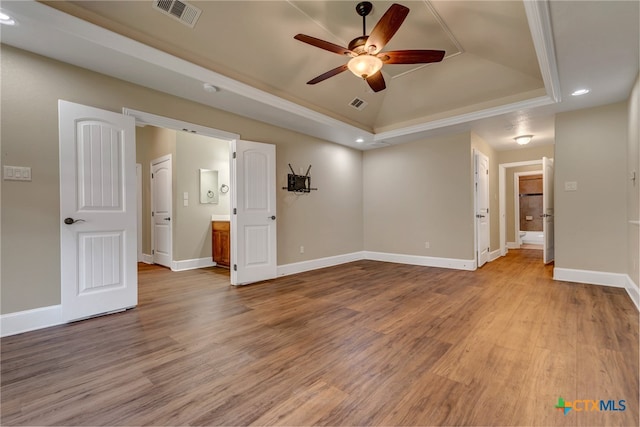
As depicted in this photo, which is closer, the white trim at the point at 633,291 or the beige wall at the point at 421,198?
the white trim at the point at 633,291

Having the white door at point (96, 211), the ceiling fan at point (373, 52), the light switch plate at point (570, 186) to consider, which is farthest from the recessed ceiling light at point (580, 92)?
the white door at point (96, 211)

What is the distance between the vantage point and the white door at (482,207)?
5.17 meters

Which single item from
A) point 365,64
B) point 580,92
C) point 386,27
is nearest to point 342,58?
point 365,64

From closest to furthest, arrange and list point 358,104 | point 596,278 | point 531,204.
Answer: point 596,278
point 358,104
point 531,204

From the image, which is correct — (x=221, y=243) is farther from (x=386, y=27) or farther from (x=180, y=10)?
(x=386, y=27)

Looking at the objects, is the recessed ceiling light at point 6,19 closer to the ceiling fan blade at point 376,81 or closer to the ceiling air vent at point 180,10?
the ceiling air vent at point 180,10

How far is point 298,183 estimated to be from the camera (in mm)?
4930

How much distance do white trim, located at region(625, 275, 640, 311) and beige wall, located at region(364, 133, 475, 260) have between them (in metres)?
1.84

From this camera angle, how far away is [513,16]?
9.00ft

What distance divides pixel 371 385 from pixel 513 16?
348 centimetres

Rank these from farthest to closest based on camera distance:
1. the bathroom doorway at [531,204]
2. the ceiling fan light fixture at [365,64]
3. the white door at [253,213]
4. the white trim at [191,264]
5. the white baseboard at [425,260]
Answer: the bathroom doorway at [531,204] < the white trim at [191,264] < the white baseboard at [425,260] < the white door at [253,213] < the ceiling fan light fixture at [365,64]

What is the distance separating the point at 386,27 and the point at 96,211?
3.14 m

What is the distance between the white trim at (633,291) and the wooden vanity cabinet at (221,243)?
213 inches

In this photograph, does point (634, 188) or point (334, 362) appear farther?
point (634, 188)
